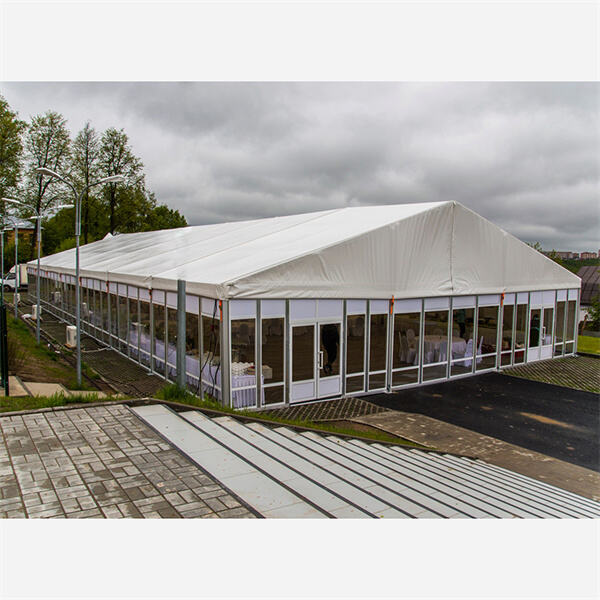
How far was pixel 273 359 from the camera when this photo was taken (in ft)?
36.4

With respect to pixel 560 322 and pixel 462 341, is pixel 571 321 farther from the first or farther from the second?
pixel 462 341

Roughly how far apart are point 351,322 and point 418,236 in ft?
10.9

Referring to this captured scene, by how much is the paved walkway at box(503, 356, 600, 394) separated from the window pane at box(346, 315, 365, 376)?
19.7 feet

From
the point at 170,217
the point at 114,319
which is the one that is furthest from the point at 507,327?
the point at 170,217

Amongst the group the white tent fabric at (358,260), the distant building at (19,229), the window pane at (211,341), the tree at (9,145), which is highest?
the tree at (9,145)

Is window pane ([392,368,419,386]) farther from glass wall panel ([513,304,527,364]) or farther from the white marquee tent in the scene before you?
glass wall panel ([513,304,527,364])

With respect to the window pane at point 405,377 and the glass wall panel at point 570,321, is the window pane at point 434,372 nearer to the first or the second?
the window pane at point 405,377

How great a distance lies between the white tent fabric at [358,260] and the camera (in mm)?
11383

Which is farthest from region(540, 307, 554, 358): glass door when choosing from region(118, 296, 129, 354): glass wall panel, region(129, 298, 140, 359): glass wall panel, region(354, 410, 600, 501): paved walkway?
region(118, 296, 129, 354): glass wall panel

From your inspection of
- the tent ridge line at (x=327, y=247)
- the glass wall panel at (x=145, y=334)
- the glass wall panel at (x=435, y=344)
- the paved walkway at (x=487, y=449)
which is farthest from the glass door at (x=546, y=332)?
the glass wall panel at (x=145, y=334)

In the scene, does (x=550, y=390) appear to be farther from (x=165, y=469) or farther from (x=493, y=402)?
(x=165, y=469)

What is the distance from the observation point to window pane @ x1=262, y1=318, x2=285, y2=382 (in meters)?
10.9

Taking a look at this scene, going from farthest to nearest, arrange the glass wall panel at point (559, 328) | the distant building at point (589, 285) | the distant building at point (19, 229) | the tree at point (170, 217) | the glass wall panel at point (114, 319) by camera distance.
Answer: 1. the distant building at point (589, 285)
2. the tree at point (170, 217)
3. the distant building at point (19, 229)
4. the glass wall panel at point (559, 328)
5. the glass wall panel at point (114, 319)

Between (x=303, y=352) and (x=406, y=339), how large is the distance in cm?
362
